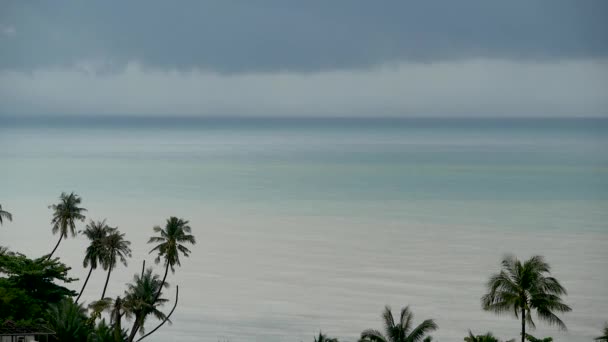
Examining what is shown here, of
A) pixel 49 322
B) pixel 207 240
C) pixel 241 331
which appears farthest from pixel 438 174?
pixel 49 322

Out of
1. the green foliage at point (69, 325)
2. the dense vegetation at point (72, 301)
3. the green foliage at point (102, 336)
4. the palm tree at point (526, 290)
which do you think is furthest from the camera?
the palm tree at point (526, 290)

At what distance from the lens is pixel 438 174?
16412 cm

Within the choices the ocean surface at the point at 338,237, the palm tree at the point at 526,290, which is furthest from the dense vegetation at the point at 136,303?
the ocean surface at the point at 338,237

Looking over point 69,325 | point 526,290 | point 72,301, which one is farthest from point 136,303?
point 526,290

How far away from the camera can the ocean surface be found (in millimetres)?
69312

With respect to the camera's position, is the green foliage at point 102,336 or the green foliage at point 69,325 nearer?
the green foliage at point 102,336

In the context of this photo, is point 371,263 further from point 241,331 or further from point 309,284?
point 241,331

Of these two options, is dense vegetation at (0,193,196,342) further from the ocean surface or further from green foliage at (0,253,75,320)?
the ocean surface

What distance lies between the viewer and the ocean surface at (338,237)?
69312 mm

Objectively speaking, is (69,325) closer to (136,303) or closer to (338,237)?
(136,303)

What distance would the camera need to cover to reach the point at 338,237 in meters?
100

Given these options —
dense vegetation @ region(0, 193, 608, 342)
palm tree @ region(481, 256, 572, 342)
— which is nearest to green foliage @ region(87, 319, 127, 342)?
dense vegetation @ region(0, 193, 608, 342)

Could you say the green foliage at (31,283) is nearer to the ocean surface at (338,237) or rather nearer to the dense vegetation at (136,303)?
the dense vegetation at (136,303)

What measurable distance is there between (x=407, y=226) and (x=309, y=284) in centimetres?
2748
